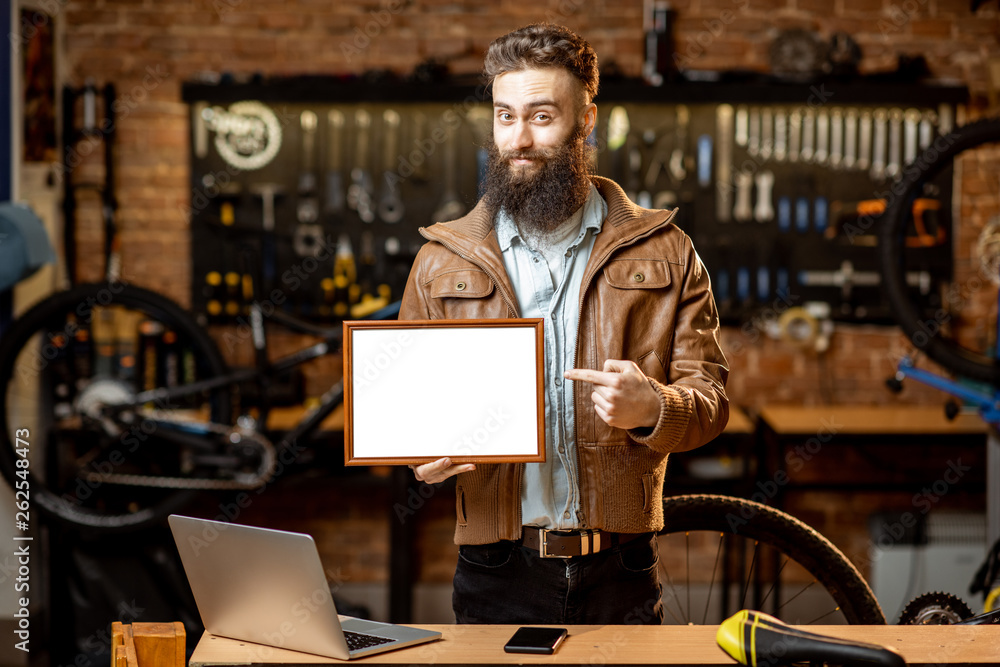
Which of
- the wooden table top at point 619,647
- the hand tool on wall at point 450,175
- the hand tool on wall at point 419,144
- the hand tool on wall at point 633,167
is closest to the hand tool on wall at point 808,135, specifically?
the hand tool on wall at point 633,167

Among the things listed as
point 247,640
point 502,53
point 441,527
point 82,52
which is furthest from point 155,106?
point 247,640

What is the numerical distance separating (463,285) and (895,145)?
3.28 metres

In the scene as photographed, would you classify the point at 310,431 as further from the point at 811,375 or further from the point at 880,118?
the point at 880,118

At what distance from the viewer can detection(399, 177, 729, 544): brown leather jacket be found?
183cm

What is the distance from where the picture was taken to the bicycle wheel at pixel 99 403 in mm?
3719

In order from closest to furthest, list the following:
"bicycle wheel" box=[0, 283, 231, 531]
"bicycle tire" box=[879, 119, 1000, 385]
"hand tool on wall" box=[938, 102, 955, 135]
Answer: "bicycle tire" box=[879, 119, 1000, 385]
"bicycle wheel" box=[0, 283, 231, 531]
"hand tool on wall" box=[938, 102, 955, 135]

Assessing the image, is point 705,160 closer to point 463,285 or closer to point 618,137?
point 618,137

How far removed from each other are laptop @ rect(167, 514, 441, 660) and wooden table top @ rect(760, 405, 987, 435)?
274 centimetres

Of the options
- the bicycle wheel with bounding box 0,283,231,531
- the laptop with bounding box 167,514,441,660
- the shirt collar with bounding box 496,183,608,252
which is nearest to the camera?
the laptop with bounding box 167,514,441,660

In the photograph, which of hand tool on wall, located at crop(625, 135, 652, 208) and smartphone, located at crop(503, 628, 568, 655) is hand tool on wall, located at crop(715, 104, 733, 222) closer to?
hand tool on wall, located at crop(625, 135, 652, 208)

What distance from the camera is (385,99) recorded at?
14.2ft

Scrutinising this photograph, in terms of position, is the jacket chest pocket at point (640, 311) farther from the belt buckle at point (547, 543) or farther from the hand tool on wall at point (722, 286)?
the hand tool on wall at point (722, 286)

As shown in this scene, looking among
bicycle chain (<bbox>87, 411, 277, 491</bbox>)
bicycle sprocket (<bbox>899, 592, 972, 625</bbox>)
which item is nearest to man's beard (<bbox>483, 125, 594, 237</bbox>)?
bicycle sprocket (<bbox>899, 592, 972, 625</bbox>)

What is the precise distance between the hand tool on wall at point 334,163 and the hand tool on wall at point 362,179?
56 millimetres
